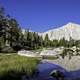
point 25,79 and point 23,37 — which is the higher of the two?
point 23,37

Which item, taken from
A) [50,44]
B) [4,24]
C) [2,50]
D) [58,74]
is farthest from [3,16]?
[50,44]

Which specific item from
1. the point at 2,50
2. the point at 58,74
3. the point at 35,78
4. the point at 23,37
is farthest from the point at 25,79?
the point at 23,37

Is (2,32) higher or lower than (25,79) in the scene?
higher

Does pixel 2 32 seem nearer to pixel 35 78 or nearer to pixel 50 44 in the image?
pixel 35 78

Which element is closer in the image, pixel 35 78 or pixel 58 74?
pixel 35 78

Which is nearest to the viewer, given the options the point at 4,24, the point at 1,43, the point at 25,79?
the point at 25,79

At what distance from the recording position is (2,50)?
3344 inches

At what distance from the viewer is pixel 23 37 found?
14638 centimetres

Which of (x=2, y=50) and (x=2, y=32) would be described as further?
(x=2, y=32)

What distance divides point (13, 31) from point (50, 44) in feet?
307

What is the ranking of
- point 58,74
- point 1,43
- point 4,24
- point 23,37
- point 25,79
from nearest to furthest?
1. point 25,79
2. point 58,74
3. point 1,43
4. point 4,24
5. point 23,37

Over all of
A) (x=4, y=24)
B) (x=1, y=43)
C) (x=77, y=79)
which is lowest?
(x=77, y=79)

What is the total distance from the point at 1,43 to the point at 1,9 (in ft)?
41.9

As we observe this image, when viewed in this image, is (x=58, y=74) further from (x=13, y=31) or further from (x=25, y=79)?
(x=13, y=31)
